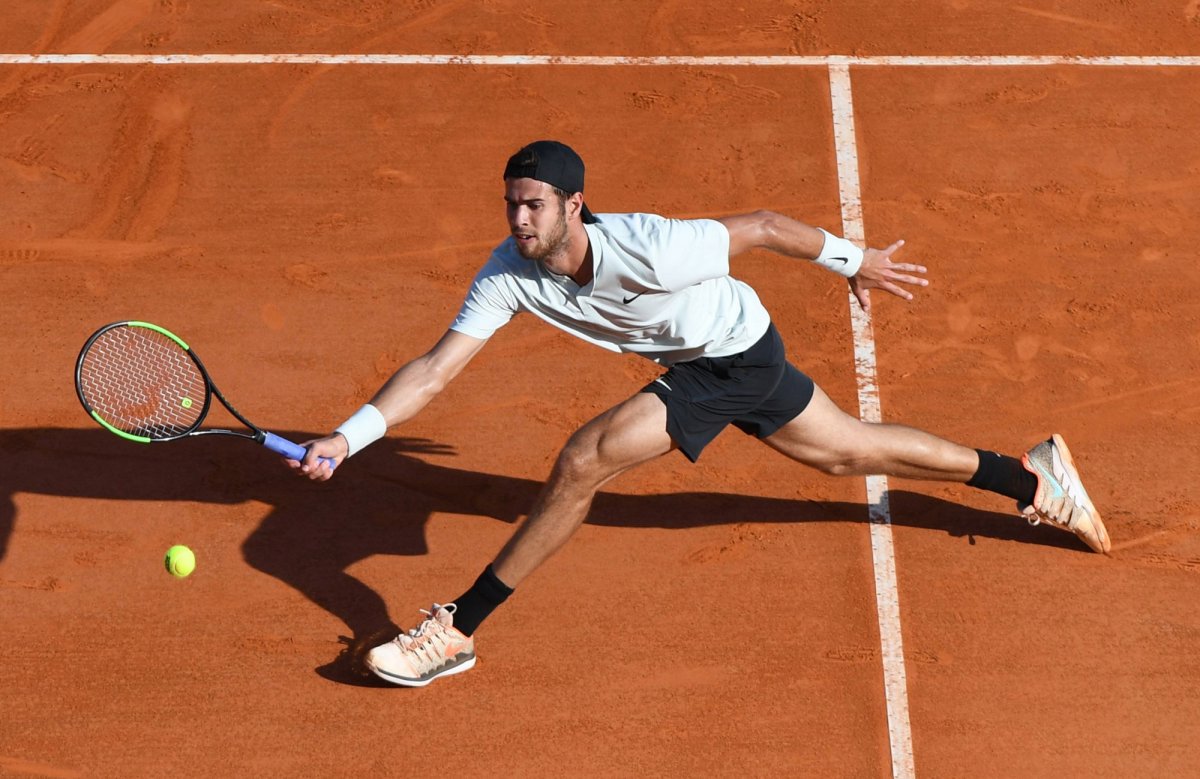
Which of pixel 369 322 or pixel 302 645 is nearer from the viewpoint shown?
pixel 302 645

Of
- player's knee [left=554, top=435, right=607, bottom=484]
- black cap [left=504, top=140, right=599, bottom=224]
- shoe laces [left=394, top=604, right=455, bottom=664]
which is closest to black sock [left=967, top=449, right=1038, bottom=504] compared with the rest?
player's knee [left=554, top=435, right=607, bottom=484]

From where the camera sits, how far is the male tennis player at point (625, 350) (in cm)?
484

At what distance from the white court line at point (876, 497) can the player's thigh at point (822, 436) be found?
594 millimetres

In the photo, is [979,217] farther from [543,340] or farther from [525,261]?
[525,261]

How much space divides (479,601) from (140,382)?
1850 mm

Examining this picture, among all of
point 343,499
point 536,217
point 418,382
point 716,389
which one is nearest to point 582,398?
point 343,499

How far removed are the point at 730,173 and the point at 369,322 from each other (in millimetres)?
2191

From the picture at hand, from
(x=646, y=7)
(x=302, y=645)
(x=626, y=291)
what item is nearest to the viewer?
(x=626, y=291)

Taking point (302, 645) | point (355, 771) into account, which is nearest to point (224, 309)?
point (302, 645)

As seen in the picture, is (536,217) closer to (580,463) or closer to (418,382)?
(418,382)

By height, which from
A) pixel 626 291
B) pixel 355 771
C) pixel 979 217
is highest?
pixel 979 217

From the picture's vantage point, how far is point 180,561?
5.69 m

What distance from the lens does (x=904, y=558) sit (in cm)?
582

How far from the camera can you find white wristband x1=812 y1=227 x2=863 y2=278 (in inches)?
202
